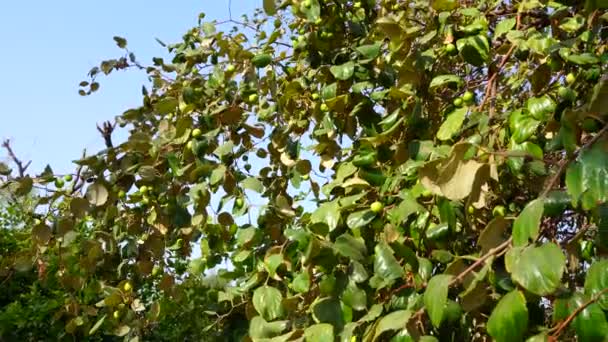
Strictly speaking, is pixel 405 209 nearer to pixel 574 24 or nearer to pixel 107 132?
pixel 574 24

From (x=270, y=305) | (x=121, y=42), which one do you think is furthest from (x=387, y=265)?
(x=121, y=42)

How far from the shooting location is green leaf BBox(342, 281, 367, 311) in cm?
141

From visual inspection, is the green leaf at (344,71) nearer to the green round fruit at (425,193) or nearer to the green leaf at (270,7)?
the green leaf at (270,7)

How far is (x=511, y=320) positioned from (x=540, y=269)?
0.08 m

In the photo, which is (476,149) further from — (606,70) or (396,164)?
(396,164)

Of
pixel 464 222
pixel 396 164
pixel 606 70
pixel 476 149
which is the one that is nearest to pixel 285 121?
pixel 396 164

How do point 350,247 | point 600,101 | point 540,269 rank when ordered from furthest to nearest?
1. point 350,247
2. point 600,101
3. point 540,269

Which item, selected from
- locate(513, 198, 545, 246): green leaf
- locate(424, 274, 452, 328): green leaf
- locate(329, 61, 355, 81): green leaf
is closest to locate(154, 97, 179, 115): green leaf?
locate(329, 61, 355, 81): green leaf

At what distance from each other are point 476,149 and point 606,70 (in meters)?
0.45

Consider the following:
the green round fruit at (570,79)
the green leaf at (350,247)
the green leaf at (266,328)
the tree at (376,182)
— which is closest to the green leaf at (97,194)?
the tree at (376,182)

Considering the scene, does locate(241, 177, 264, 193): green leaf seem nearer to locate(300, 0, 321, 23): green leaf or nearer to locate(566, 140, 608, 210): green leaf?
locate(300, 0, 321, 23): green leaf

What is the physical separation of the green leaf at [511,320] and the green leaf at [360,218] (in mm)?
530

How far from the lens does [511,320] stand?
0.99m

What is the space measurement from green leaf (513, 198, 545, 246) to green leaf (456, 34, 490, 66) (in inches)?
25.1
